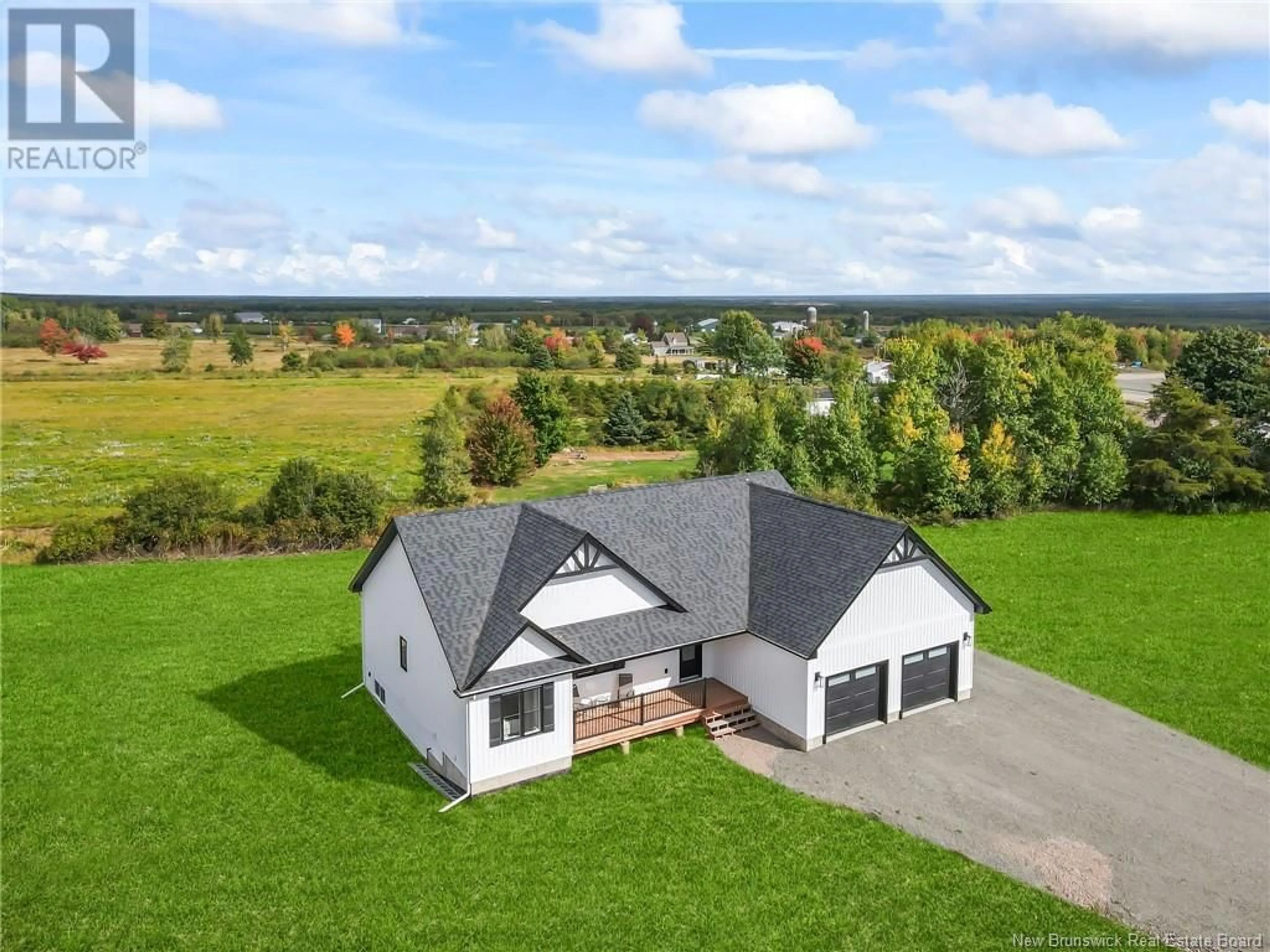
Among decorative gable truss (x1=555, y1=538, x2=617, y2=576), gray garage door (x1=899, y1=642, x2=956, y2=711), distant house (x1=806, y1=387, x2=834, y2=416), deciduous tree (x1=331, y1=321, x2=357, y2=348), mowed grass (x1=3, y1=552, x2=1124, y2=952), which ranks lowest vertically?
mowed grass (x1=3, y1=552, x2=1124, y2=952)

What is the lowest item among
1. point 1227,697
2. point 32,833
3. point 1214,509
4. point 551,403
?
point 32,833

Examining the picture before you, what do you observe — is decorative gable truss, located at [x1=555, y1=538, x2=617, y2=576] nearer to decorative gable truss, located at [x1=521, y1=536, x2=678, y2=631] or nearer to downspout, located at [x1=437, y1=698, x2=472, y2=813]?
Result: decorative gable truss, located at [x1=521, y1=536, x2=678, y2=631]

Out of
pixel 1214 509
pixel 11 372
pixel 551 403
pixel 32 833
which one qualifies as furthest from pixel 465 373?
pixel 32 833

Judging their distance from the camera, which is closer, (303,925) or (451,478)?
(303,925)

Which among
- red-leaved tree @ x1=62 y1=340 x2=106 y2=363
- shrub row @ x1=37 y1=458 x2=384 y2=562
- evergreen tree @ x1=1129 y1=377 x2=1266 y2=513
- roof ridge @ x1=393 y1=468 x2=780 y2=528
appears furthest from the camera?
red-leaved tree @ x1=62 y1=340 x2=106 y2=363

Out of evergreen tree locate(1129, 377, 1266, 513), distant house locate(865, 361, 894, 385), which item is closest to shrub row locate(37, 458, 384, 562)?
distant house locate(865, 361, 894, 385)

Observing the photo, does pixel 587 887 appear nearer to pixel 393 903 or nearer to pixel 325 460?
pixel 393 903
